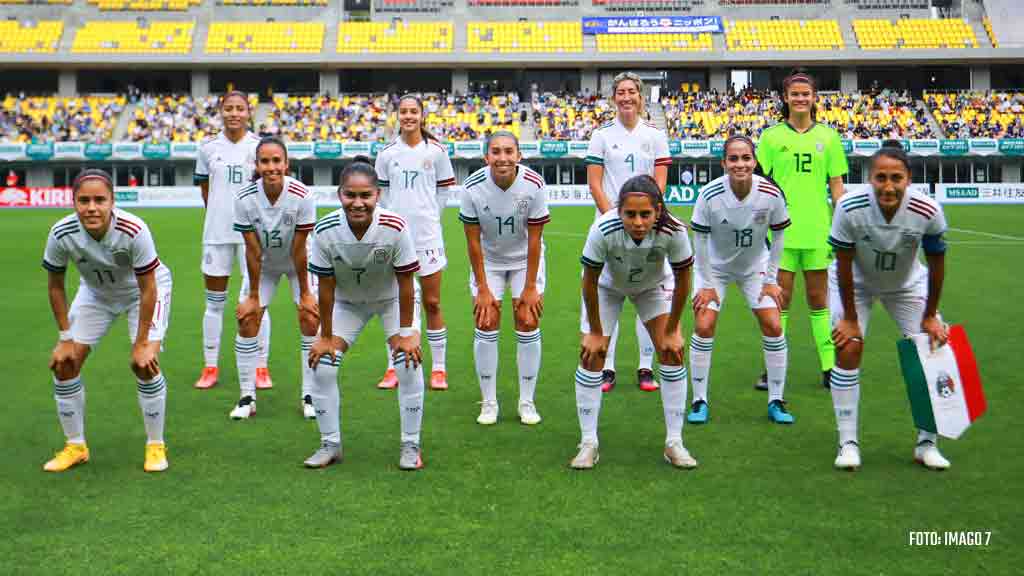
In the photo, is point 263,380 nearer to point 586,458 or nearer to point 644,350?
point 644,350

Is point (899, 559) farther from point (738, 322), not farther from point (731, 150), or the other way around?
point (738, 322)

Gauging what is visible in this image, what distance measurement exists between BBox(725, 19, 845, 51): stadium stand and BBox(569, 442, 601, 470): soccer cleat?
1948 inches

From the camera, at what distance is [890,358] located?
31.0 ft

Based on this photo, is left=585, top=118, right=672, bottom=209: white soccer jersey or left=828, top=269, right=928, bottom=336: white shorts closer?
left=828, top=269, right=928, bottom=336: white shorts

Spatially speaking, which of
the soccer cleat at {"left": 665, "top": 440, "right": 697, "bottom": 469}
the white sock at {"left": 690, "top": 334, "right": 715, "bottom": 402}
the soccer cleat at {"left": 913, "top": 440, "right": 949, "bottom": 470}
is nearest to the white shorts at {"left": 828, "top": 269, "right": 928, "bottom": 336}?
the soccer cleat at {"left": 913, "top": 440, "right": 949, "bottom": 470}

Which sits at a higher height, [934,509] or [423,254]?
[423,254]

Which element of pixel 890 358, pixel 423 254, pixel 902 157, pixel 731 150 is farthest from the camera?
pixel 890 358

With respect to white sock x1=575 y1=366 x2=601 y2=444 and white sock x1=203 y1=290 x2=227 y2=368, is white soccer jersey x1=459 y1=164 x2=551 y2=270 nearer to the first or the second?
white sock x1=575 y1=366 x2=601 y2=444

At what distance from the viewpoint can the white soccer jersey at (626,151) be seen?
804cm

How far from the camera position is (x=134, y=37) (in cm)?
5272

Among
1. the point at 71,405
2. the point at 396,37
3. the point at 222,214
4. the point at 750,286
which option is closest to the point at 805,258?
the point at 750,286

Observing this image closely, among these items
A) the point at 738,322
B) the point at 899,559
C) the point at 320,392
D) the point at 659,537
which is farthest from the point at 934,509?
the point at 738,322

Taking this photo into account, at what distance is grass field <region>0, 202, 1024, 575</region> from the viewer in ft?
14.8

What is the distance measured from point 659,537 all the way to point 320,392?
2.36m
